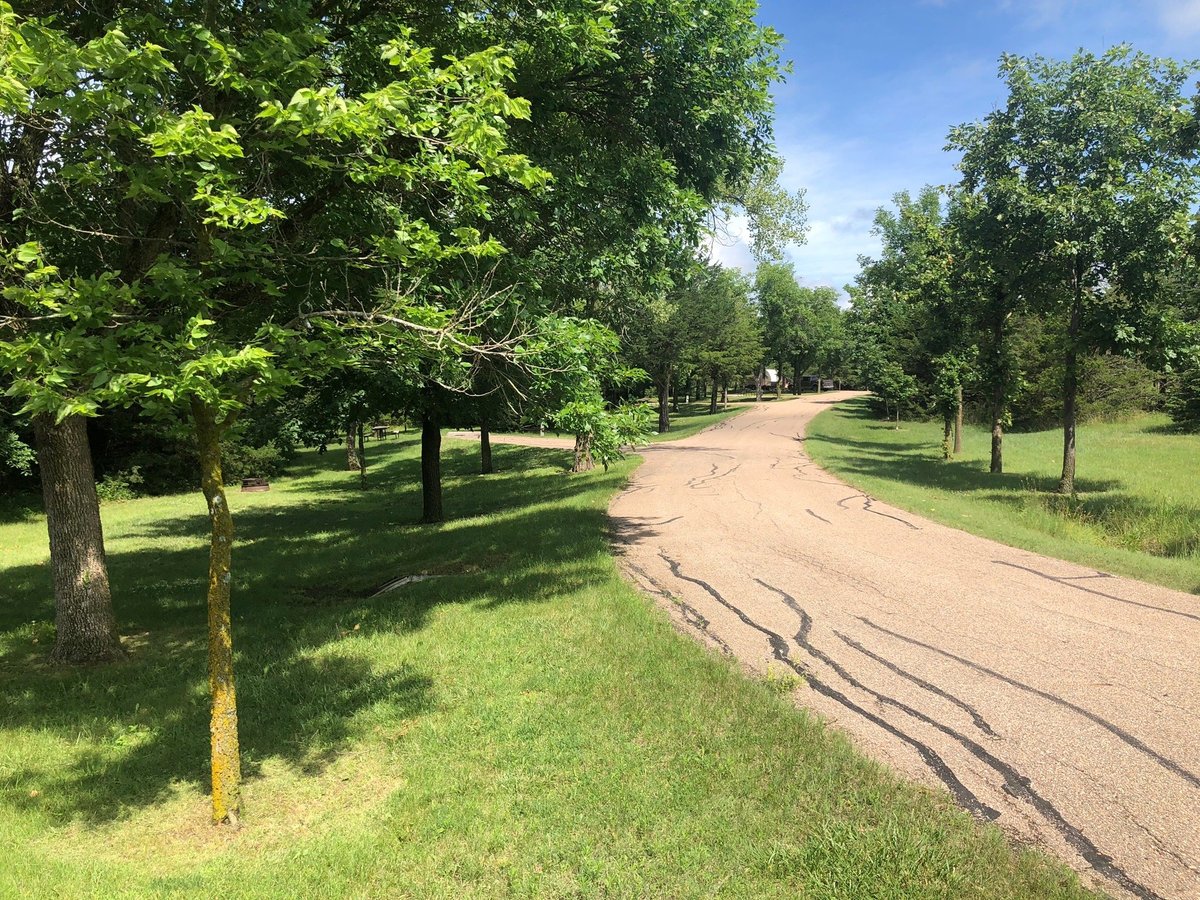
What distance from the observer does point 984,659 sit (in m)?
6.12

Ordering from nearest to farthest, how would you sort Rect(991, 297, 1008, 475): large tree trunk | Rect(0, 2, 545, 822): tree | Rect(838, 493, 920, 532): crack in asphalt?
Rect(0, 2, 545, 822): tree
Rect(838, 493, 920, 532): crack in asphalt
Rect(991, 297, 1008, 475): large tree trunk

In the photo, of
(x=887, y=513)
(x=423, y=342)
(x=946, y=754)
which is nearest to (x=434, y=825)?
(x=423, y=342)

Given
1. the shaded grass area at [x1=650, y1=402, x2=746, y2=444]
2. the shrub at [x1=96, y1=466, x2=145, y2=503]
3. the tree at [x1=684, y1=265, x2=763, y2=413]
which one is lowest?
the shrub at [x1=96, y1=466, x2=145, y2=503]

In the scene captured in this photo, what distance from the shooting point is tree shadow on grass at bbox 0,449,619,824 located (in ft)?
16.3

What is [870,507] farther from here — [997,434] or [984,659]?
[997,434]

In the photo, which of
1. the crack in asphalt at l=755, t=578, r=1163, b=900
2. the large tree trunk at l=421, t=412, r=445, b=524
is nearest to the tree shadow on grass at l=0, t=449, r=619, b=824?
the large tree trunk at l=421, t=412, r=445, b=524

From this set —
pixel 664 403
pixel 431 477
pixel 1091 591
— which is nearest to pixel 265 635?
pixel 431 477

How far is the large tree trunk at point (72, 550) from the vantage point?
7.06 meters

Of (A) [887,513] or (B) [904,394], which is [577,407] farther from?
(B) [904,394]

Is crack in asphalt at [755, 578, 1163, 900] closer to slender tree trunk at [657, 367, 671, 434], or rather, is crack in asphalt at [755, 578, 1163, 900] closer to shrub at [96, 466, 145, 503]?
shrub at [96, 466, 145, 503]

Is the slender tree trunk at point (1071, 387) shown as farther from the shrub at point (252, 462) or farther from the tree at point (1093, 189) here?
the shrub at point (252, 462)

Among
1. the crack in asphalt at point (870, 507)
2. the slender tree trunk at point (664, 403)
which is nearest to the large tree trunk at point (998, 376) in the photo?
the crack in asphalt at point (870, 507)

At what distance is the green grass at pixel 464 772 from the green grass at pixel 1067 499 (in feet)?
23.0

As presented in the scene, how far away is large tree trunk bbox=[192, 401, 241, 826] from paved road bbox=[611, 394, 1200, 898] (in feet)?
13.5
